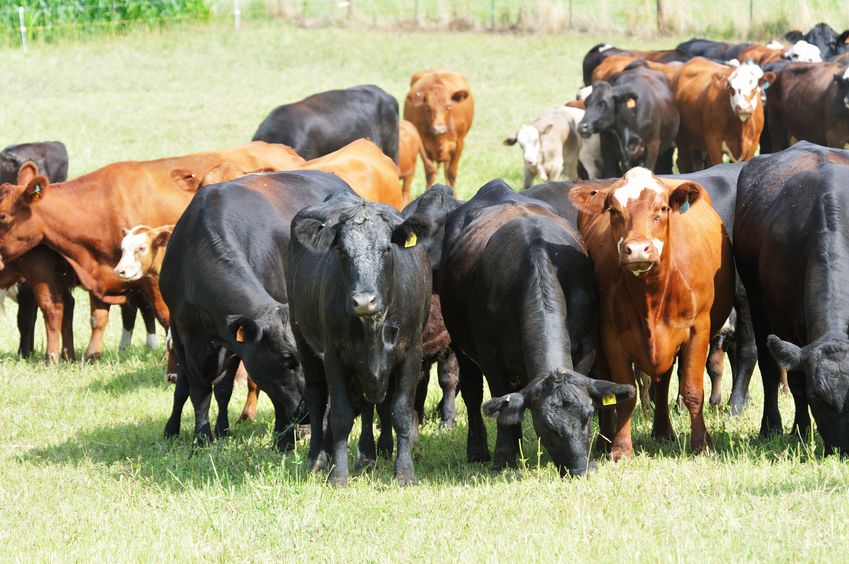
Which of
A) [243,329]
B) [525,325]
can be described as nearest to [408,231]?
[525,325]

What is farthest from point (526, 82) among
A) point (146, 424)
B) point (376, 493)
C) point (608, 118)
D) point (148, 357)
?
point (376, 493)

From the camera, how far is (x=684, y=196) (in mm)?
7680

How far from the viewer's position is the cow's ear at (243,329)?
8273mm

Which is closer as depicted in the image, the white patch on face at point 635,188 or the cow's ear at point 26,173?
the white patch on face at point 635,188

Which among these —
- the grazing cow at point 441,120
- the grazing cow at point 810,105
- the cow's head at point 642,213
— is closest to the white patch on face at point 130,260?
the cow's head at point 642,213

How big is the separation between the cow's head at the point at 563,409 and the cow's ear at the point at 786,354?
2.88 ft

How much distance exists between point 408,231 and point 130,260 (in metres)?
4.87

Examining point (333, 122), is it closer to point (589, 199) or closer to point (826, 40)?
point (589, 199)

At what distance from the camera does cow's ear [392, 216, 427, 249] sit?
7258 mm

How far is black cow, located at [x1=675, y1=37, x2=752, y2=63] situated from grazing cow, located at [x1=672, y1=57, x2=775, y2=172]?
6188mm

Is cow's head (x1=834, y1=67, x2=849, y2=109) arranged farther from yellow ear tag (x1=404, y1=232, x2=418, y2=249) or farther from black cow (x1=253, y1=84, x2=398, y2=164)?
yellow ear tag (x1=404, y1=232, x2=418, y2=249)

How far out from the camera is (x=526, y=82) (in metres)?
31.1

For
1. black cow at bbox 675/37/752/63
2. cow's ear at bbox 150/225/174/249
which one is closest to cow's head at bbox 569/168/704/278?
cow's ear at bbox 150/225/174/249

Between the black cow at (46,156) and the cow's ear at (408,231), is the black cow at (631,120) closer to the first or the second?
the black cow at (46,156)
